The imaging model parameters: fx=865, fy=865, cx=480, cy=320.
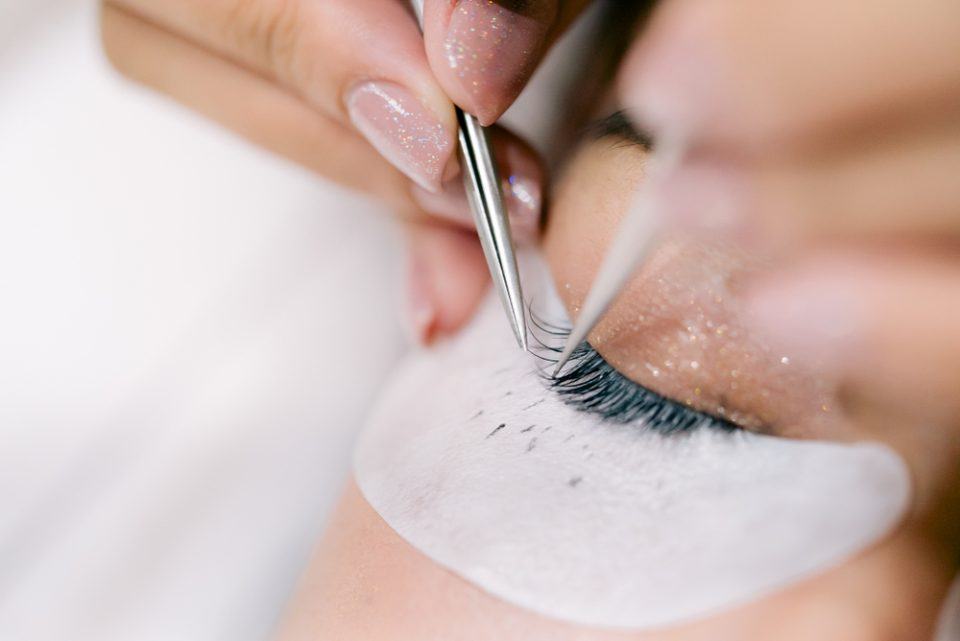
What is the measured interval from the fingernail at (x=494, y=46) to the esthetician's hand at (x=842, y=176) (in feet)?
0.30

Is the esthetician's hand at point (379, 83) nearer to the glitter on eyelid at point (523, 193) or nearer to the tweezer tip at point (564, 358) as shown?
the glitter on eyelid at point (523, 193)

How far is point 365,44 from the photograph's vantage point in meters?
0.52

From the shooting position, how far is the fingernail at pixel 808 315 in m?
0.40

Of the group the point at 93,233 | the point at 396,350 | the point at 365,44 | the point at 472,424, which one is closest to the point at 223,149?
the point at 93,233

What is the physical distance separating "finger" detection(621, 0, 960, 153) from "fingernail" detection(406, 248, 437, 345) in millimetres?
229

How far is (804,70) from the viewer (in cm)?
42

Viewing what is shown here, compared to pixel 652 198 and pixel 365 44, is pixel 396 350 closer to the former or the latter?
pixel 365 44

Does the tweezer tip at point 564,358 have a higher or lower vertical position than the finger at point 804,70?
lower

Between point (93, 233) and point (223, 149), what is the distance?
0.53ft

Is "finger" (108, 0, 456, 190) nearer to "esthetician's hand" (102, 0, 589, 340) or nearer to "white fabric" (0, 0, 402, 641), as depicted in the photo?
"esthetician's hand" (102, 0, 589, 340)

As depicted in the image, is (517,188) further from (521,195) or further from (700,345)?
(700,345)

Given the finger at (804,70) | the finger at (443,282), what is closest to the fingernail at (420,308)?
the finger at (443,282)

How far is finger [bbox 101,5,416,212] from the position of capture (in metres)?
0.65

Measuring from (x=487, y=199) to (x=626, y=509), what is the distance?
21 cm
